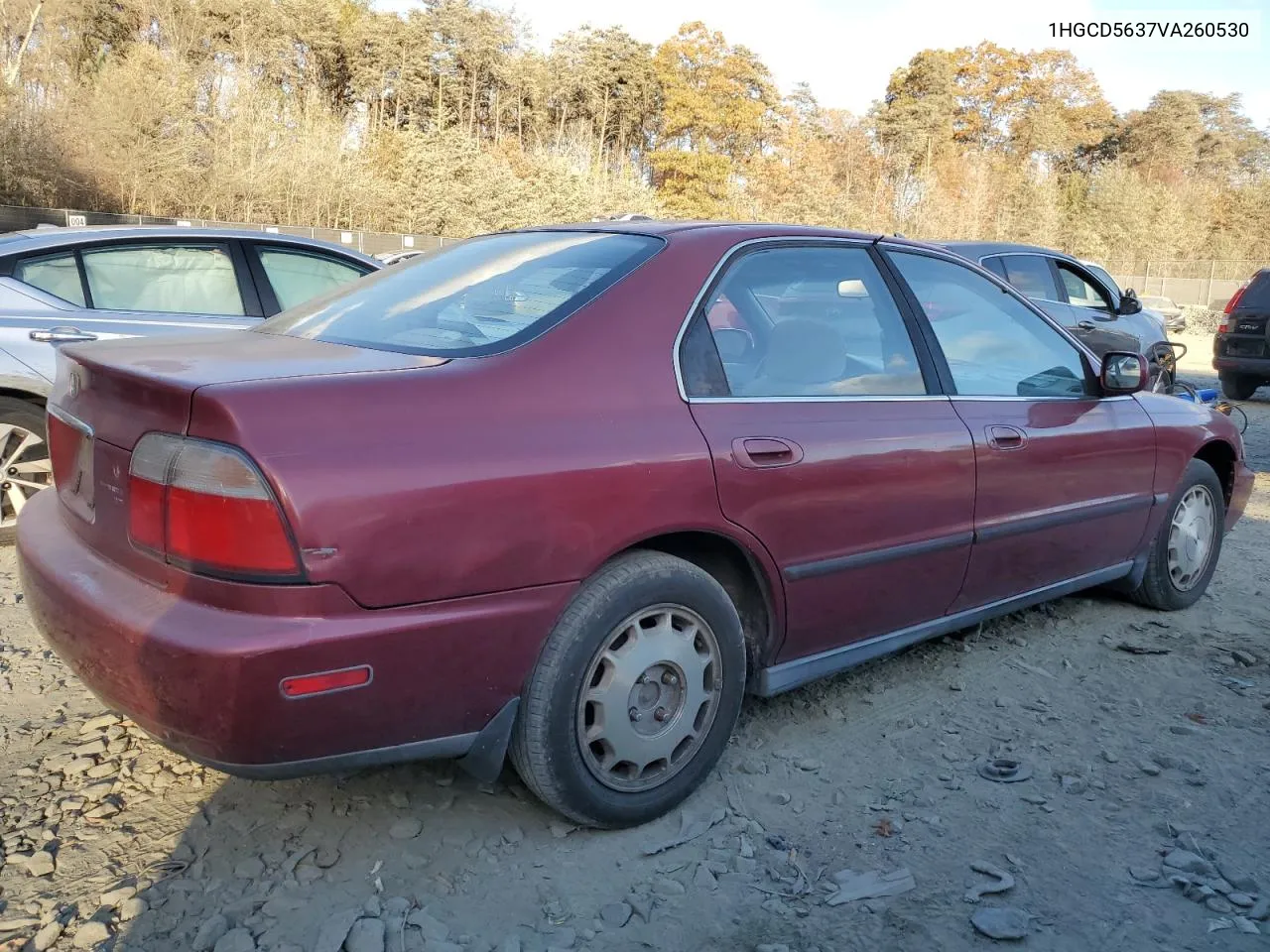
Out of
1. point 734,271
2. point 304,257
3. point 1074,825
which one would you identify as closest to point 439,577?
point 734,271

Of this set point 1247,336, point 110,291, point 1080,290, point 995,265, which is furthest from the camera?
point 1247,336

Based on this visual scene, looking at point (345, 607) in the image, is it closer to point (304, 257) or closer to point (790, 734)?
point (790, 734)

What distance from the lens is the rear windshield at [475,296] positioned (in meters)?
2.62

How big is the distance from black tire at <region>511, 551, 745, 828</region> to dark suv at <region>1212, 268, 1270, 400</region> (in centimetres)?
1245

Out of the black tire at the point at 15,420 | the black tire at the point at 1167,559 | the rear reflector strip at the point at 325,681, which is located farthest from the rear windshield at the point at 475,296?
the black tire at the point at 1167,559

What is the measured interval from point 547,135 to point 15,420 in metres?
52.0

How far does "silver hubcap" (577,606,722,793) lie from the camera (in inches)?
100

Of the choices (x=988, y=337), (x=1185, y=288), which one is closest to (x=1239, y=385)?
(x=988, y=337)

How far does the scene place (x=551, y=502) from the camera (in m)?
2.34

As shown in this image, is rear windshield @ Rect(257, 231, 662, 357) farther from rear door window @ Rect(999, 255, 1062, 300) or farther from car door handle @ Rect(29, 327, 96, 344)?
rear door window @ Rect(999, 255, 1062, 300)

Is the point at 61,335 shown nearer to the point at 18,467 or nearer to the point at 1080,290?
the point at 18,467

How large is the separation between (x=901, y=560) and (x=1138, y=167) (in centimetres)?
7813

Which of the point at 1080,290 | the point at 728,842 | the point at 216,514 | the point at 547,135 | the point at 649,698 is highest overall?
the point at 547,135

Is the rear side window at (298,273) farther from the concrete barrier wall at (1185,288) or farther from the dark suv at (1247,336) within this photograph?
the concrete barrier wall at (1185,288)
